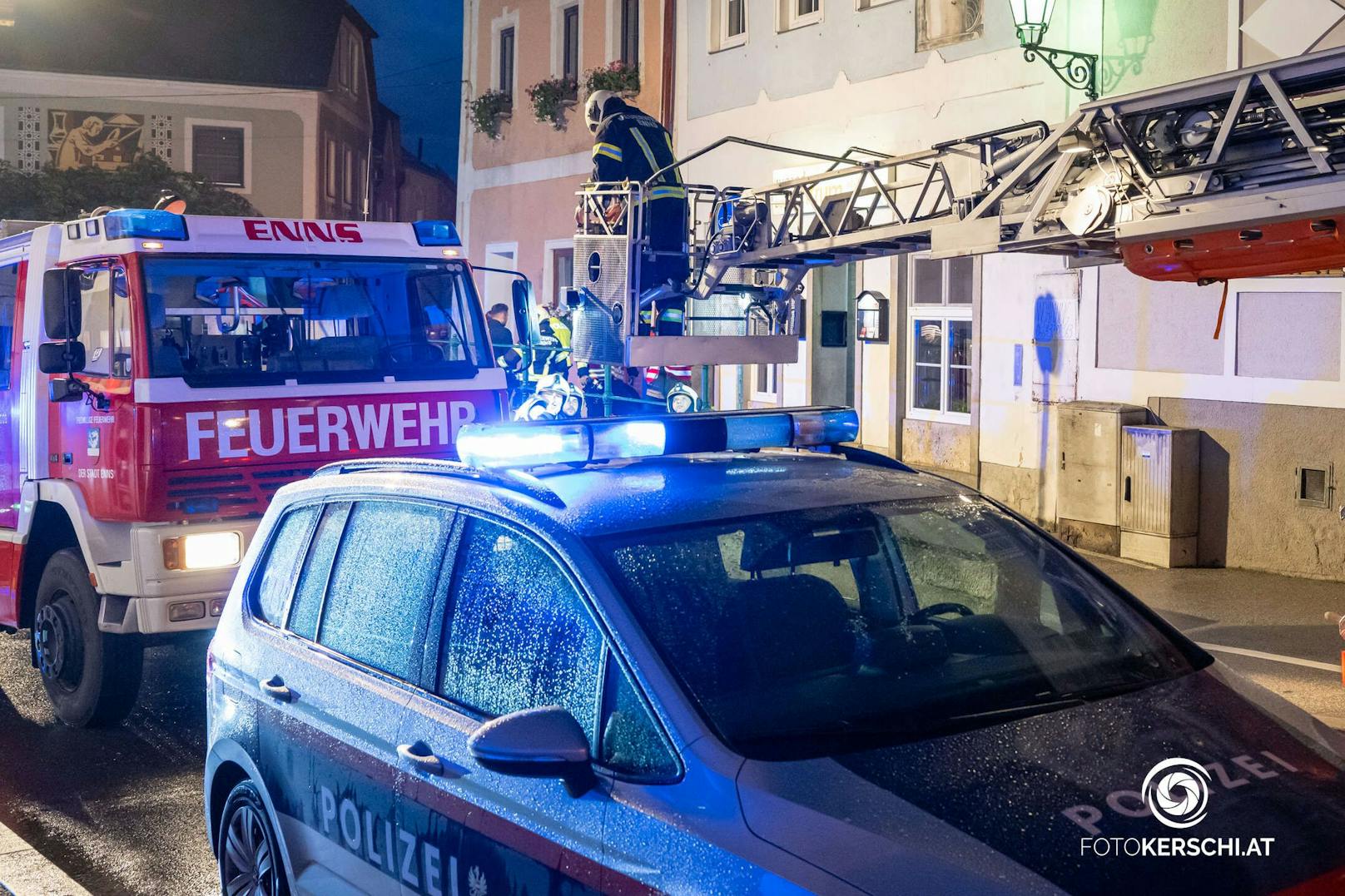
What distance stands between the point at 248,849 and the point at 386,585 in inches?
43.2

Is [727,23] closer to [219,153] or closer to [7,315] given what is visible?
[7,315]

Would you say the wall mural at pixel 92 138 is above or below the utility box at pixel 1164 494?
above

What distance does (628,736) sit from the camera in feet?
9.60

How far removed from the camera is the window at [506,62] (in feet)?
79.7

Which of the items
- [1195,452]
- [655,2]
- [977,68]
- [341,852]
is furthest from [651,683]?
[655,2]

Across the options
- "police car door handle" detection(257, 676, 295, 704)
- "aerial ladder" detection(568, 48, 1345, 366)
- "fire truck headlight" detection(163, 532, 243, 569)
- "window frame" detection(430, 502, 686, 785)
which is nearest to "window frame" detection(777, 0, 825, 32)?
"aerial ladder" detection(568, 48, 1345, 366)

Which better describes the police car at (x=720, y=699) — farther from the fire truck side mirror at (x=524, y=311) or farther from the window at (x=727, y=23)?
the window at (x=727, y=23)

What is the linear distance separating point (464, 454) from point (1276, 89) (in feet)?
15.9

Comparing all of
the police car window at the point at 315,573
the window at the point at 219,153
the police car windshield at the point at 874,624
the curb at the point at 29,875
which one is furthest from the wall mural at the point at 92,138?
the police car windshield at the point at 874,624

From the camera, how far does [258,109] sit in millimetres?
46875

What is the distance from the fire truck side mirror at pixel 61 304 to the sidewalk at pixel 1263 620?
6.56 m

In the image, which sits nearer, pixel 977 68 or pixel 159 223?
pixel 159 223

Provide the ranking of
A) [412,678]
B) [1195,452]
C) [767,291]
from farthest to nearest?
[767,291] < [1195,452] < [412,678]

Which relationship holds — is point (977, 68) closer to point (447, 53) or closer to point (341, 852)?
point (341, 852)
